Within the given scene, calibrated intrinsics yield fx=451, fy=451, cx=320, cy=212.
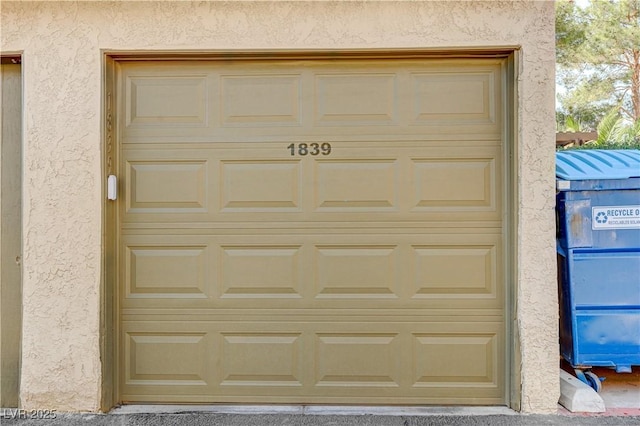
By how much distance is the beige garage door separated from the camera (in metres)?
3.29

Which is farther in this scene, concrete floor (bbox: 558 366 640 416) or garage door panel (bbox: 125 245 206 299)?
garage door panel (bbox: 125 245 206 299)

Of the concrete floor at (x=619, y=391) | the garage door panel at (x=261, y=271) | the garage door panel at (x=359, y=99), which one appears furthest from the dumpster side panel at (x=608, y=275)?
the garage door panel at (x=261, y=271)

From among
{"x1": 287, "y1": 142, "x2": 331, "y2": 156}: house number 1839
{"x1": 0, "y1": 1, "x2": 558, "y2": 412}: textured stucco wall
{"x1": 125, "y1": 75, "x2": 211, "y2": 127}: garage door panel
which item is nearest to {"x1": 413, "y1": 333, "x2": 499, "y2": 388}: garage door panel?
{"x1": 287, "y1": 142, "x2": 331, "y2": 156}: house number 1839

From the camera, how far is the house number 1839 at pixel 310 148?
10.9ft

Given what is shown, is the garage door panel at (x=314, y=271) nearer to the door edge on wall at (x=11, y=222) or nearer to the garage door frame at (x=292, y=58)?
the garage door frame at (x=292, y=58)

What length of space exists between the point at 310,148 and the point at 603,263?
2284mm

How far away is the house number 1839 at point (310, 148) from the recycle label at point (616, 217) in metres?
1.98

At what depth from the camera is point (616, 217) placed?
326 cm

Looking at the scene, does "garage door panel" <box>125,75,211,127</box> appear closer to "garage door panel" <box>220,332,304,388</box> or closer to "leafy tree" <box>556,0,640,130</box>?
"garage door panel" <box>220,332,304,388</box>

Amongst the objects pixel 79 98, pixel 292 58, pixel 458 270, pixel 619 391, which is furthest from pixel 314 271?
pixel 619 391

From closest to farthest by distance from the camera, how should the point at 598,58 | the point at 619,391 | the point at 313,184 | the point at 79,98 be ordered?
the point at 79,98 → the point at 313,184 → the point at 619,391 → the point at 598,58

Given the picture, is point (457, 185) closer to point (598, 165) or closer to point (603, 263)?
point (598, 165)

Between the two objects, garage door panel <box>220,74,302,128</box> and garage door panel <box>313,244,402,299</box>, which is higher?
garage door panel <box>220,74,302,128</box>

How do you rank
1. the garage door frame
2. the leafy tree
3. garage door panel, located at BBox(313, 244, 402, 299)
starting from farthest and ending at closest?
the leafy tree < garage door panel, located at BBox(313, 244, 402, 299) < the garage door frame
